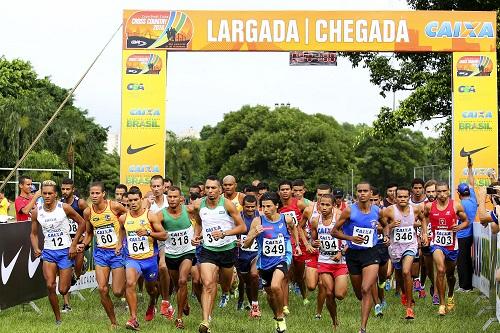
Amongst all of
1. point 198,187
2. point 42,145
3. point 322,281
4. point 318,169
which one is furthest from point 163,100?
point 318,169

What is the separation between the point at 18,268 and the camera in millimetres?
12562

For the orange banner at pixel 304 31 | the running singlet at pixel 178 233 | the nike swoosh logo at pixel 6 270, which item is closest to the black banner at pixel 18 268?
the nike swoosh logo at pixel 6 270

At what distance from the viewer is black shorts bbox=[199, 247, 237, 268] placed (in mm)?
10781

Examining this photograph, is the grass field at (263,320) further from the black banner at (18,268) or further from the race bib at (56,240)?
the race bib at (56,240)

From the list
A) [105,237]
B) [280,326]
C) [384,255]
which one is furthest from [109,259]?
[384,255]

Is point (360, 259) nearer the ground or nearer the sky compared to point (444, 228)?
nearer the ground

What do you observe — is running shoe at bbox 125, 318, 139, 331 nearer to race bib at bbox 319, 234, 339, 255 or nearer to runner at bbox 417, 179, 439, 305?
race bib at bbox 319, 234, 339, 255

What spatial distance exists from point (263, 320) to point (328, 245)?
1739 millimetres

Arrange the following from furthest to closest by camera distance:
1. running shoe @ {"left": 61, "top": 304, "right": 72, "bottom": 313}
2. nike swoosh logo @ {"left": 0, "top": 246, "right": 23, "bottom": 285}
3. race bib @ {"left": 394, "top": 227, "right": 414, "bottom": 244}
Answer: running shoe @ {"left": 61, "top": 304, "right": 72, "bottom": 313}, race bib @ {"left": 394, "top": 227, "right": 414, "bottom": 244}, nike swoosh logo @ {"left": 0, "top": 246, "right": 23, "bottom": 285}

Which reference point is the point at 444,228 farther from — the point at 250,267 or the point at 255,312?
the point at 255,312

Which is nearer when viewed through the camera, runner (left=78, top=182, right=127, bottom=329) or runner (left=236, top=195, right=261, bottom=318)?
runner (left=78, top=182, right=127, bottom=329)

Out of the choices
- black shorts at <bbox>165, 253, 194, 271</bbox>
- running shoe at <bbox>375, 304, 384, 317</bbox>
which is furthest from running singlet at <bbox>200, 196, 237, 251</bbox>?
running shoe at <bbox>375, 304, 384, 317</bbox>

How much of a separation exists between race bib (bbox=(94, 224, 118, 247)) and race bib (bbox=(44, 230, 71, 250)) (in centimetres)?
46

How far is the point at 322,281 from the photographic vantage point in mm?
10820
